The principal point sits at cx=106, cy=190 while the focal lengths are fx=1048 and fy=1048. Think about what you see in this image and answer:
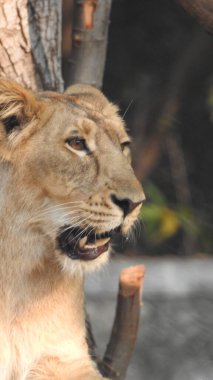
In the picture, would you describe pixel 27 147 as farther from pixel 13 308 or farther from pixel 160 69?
pixel 160 69

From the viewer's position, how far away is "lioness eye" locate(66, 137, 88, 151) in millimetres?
3180

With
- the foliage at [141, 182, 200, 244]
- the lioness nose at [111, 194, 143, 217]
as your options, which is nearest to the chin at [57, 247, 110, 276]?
the lioness nose at [111, 194, 143, 217]

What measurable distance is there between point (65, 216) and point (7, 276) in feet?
1.01

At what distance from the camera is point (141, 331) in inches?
187

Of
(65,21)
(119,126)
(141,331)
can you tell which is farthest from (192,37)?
(119,126)

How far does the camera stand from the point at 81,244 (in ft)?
10.7

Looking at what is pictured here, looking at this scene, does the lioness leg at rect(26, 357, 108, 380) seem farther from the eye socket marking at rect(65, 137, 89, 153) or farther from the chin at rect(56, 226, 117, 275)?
the eye socket marking at rect(65, 137, 89, 153)

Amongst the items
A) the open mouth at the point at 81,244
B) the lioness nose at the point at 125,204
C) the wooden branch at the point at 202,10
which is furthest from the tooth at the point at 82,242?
the wooden branch at the point at 202,10

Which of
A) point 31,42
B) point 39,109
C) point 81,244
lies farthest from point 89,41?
point 81,244

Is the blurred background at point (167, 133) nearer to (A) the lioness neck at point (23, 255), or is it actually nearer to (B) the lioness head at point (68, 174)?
(A) the lioness neck at point (23, 255)

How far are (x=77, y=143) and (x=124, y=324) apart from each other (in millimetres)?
1006

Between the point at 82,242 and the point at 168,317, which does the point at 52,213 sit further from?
the point at 168,317

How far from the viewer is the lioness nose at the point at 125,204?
306 centimetres

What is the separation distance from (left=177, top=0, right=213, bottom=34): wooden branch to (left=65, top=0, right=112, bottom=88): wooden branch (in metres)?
0.74
